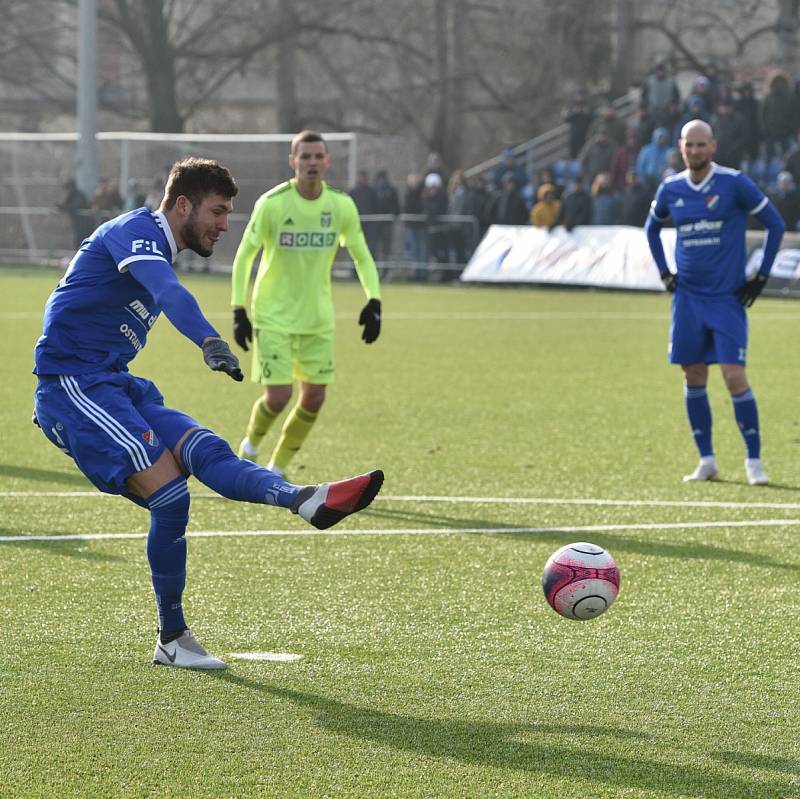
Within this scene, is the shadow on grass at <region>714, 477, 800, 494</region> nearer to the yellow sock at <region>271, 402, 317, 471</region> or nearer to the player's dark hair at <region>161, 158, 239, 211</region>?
the yellow sock at <region>271, 402, 317, 471</region>

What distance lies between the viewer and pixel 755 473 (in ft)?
32.0

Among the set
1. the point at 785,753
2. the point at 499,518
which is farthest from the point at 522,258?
the point at 785,753

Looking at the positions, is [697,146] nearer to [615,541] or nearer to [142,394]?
[615,541]

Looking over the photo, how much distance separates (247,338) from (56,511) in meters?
1.45

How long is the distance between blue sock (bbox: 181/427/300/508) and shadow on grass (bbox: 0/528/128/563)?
6.55ft

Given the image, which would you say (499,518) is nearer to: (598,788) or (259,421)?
(259,421)

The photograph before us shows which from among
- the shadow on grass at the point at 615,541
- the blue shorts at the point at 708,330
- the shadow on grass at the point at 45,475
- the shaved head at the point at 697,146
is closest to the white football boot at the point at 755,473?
the blue shorts at the point at 708,330

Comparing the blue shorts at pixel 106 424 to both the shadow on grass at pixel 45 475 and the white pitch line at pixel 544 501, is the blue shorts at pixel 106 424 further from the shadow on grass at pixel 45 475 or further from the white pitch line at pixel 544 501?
the shadow on grass at pixel 45 475

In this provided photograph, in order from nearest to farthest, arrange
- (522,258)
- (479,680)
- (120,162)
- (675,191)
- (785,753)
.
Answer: (785,753), (479,680), (675,191), (522,258), (120,162)

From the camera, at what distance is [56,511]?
27.8ft

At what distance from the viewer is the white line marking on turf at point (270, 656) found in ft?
18.3

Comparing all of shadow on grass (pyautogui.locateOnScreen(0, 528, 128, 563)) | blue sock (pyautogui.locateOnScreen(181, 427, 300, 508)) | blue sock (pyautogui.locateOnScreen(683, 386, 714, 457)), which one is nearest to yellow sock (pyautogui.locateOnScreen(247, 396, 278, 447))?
shadow on grass (pyautogui.locateOnScreen(0, 528, 128, 563))

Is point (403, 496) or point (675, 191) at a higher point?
point (675, 191)

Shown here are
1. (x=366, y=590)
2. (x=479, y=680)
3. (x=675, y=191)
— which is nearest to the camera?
(x=479, y=680)
